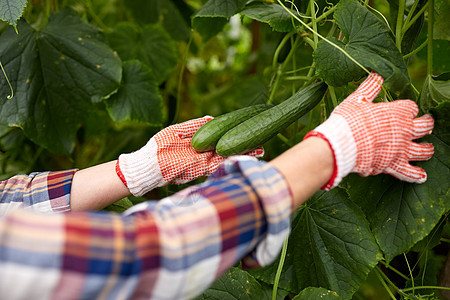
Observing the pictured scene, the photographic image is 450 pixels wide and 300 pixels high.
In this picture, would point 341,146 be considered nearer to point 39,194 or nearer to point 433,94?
point 433,94

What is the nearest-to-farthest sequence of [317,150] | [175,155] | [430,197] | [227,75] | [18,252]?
[18,252]
[317,150]
[430,197]
[175,155]
[227,75]

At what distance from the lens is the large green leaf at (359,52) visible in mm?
774

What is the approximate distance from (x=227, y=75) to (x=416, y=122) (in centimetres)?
194

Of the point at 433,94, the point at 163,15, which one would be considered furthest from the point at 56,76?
the point at 433,94

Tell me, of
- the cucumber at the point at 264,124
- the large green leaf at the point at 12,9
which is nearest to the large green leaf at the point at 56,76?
the large green leaf at the point at 12,9

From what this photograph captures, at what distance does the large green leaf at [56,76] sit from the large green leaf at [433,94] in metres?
0.78

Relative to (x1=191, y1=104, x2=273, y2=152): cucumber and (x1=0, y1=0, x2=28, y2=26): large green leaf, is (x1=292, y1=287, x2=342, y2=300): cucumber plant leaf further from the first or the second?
(x1=0, y1=0, x2=28, y2=26): large green leaf

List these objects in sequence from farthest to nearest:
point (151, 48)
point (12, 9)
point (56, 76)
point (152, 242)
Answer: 1. point (151, 48)
2. point (56, 76)
3. point (12, 9)
4. point (152, 242)

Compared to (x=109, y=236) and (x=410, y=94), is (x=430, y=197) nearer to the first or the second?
(x=410, y=94)

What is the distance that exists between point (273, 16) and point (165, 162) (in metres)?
0.38

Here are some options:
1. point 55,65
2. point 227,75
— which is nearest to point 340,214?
point 55,65

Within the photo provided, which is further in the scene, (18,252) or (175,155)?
(175,155)

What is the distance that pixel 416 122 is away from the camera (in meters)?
0.74

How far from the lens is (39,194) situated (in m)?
0.83
